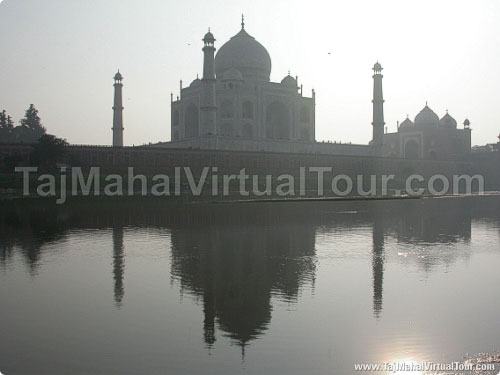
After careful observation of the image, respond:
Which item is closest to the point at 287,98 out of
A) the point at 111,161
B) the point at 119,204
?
the point at 111,161

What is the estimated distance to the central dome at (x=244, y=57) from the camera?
153 ft

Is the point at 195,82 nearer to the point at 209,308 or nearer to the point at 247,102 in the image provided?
the point at 247,102

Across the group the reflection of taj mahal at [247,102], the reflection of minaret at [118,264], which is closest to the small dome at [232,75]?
the reflection of taj mahal at [247,102]

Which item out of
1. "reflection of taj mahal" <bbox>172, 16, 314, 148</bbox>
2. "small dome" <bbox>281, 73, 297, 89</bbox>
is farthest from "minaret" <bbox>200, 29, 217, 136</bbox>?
"small dome" <bbox>281, 73, 297, 89</bbox>

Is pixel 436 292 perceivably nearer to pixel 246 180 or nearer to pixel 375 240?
pixel 375 240

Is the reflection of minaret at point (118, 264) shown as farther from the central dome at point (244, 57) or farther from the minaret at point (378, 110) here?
the minaret at point (378, 110)

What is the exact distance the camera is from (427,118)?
196ft

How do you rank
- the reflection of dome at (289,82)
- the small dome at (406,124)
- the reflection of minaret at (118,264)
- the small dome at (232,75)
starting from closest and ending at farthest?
the reflection of minaret at (118,264), the small dome at (232,75), the reflection of dome at (289,82), the small dome at (406,124)

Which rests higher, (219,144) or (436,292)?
(219,144)

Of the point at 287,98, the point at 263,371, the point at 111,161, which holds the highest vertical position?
the point at 287,98

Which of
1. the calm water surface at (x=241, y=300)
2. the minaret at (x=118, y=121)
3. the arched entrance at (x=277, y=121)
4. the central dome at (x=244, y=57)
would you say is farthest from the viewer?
the arched entrance at (x=277, y=121)

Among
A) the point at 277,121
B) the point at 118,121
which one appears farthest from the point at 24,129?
the point at 277,121

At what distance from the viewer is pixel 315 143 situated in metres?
48.4

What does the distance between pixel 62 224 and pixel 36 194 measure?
10268 millimetres
